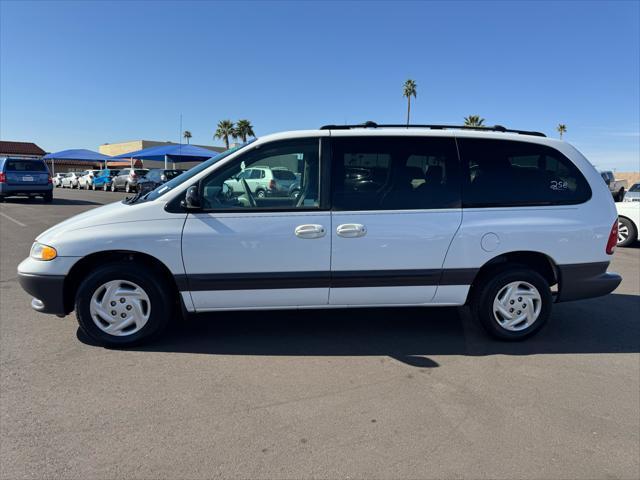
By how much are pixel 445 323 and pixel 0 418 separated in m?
3.81

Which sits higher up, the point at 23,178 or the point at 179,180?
the point at 23,178

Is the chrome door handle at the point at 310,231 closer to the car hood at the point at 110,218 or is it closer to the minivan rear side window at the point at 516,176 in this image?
the car hood at the point at 110,218

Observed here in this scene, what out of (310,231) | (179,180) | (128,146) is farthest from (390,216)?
(128,146)

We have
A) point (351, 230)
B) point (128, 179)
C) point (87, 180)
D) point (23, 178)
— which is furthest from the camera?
point (87, 180)

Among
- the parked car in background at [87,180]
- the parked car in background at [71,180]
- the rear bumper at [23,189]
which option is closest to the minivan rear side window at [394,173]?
the rear bumper at [23,189]

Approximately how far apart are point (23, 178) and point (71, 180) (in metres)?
21.2

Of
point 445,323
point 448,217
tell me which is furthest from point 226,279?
point 445,323

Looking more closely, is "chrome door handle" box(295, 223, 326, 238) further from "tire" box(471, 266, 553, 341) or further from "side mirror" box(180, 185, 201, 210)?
"tire" box(471, 266, 553, 341)

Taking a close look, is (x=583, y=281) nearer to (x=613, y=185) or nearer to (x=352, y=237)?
(x=352, y=237)

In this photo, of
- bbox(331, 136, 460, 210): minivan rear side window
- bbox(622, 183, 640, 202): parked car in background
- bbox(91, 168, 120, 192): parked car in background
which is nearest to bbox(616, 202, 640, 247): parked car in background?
bbox(622, 183, 640, 202): parked car in background

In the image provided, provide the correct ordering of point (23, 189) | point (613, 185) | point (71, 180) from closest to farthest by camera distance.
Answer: point (23, 189), point (613, 185), point (71, 180)

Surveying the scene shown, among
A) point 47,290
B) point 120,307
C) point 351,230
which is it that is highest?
point 351,230

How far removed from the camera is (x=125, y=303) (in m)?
3.87

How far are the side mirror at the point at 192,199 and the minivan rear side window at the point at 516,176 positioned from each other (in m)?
2.31
